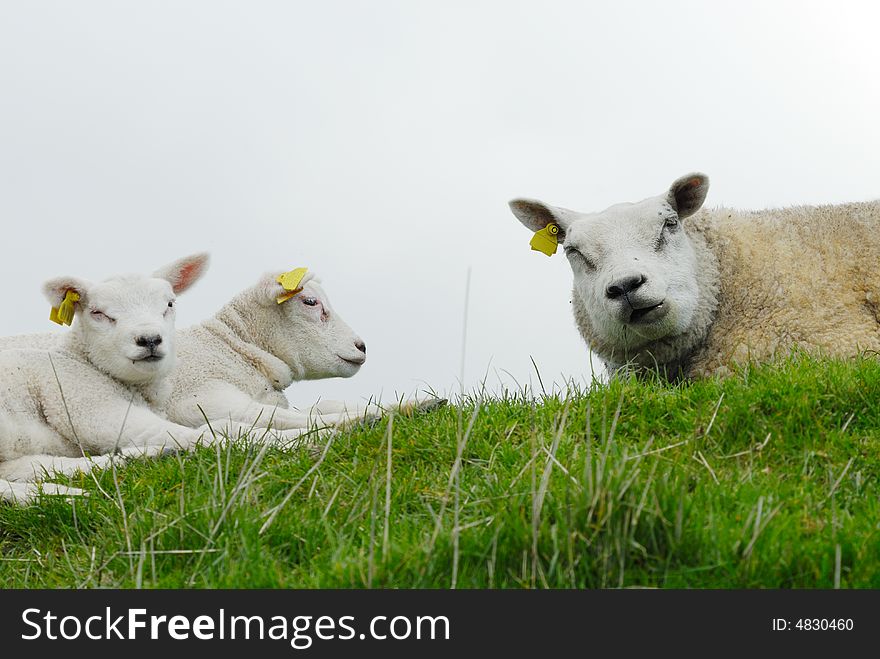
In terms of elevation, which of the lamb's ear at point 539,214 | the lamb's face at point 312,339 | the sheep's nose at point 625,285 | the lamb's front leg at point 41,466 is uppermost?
A: the lamb's ear at point 539,214

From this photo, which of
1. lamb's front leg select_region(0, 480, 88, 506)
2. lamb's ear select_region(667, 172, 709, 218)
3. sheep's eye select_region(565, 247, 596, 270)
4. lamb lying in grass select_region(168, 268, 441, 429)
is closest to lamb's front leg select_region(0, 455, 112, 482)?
lamb's front leg select_region(0, 480, 88, 506)

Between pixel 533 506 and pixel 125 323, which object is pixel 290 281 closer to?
pixel 125 323

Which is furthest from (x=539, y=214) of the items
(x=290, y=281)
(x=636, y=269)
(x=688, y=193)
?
(x=290, y=281)

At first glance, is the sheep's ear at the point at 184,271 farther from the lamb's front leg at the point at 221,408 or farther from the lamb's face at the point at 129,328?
the lamb's front leg at the point at 221,408

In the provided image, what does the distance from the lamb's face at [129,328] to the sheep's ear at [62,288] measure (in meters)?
0.05

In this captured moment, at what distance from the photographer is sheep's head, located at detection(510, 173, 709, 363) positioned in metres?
7.50

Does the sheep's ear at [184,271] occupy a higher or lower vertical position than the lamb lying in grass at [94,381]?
higher

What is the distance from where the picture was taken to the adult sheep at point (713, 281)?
7.61 metres

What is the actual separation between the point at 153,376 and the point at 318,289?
205cm

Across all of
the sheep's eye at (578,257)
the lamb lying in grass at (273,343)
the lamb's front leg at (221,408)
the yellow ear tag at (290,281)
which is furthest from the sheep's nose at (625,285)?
the yellow ear tag at (290,281)

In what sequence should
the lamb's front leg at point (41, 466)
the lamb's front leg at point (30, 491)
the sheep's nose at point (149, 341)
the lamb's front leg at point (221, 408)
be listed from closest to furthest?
1. the lamb's front leg at point (30, 491)
2. the lamb's front leg at point (41, 466)
3. the sheep's nose at point (149, 341)
4. the lamb's front leg at point (221, 408)

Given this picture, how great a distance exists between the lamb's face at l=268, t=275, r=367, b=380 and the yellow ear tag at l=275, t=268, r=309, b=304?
6cm

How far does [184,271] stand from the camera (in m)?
8.23
